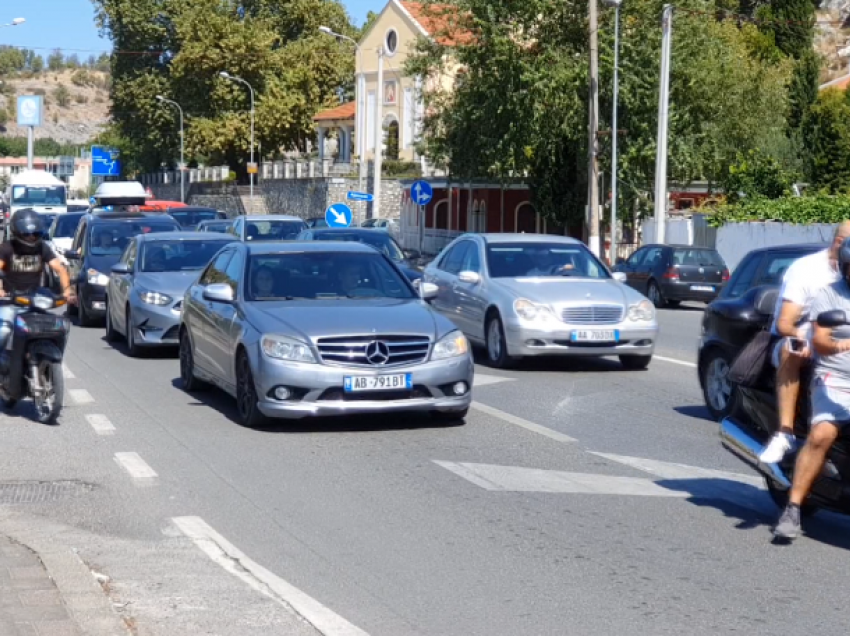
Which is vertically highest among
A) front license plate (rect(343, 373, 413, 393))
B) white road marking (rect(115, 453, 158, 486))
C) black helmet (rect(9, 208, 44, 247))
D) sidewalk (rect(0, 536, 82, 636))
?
black helmet (rect(9, 208, 44, 247))

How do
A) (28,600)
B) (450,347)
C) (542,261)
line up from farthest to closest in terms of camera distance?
(542,261) → (450,347) → (28,600)

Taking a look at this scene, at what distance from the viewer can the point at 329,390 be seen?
1129 cm

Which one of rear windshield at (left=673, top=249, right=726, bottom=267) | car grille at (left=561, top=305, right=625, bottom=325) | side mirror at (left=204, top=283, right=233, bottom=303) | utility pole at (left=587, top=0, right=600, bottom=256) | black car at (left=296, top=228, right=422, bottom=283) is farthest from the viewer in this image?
utility pole at (left=587, top=0, right=600, bottom=256)

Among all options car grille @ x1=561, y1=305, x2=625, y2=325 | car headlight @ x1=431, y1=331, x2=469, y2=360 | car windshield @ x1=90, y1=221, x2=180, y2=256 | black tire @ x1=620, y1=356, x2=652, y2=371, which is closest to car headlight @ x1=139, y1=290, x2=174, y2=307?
car grille @ x1=561, y1=305, x2=625, y2=325

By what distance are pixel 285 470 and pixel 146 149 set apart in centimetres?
8951

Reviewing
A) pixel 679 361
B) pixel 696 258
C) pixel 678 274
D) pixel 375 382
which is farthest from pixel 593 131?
pixel 375 382

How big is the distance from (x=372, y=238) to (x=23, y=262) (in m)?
12.0

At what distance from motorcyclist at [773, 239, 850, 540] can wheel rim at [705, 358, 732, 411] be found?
16.1ft

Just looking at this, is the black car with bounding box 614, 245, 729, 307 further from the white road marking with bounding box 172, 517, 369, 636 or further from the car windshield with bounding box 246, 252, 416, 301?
the white road marking with bounding box 172, 517, 369, 636

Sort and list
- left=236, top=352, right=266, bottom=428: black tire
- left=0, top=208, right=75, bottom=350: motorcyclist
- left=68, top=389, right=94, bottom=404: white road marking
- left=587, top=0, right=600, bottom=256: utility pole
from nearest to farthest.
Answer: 1. left=236, top=352, right=266, bottom=428: black tire
2. left=0, top=208, right=75, bottom=350: motorcyclist
3. left=68, top=389, right=94, bottom=404: white road marking
4. left=587, top=0, right=600, bottom=256: utility pole

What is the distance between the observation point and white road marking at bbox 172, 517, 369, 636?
611 cm

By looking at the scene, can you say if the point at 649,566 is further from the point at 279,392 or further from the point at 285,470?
the point at 279,392

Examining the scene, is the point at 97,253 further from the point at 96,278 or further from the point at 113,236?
the point at 96,278

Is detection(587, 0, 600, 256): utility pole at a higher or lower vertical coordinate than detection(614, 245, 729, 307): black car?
higher
